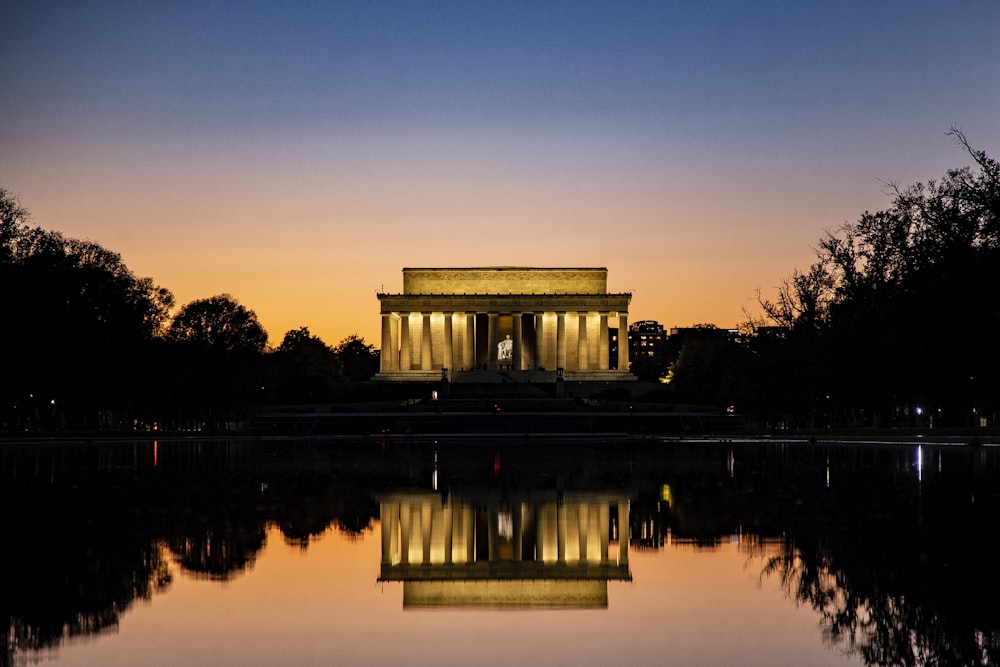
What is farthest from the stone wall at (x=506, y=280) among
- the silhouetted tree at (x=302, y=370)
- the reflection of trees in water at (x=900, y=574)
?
the reflection of trees in water at (x=900, y=574)

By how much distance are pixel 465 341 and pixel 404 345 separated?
6178 millimetres

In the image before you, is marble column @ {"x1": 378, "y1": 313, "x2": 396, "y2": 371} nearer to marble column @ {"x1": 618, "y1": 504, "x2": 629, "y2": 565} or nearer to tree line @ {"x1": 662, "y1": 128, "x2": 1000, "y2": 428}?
tree line @ {"x1": 662, "y1": 128, "x2": 1000, "y2": 428}

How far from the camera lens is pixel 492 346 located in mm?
131125

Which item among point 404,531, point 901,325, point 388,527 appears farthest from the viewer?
point 901,325

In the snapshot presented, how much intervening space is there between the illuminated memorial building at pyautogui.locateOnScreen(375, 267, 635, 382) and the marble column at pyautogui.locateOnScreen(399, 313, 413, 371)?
0.33 ft

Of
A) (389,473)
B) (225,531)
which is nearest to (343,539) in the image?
(225,531)

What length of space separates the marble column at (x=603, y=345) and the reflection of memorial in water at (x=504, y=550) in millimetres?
106035

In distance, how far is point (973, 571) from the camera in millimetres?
12758

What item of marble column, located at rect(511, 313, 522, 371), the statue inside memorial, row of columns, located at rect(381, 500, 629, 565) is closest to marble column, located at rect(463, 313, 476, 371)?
the statue inside memorial

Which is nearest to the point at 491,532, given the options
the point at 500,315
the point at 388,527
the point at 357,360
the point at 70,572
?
the point at 388,527

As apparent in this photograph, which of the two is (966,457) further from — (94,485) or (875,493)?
(94,485)

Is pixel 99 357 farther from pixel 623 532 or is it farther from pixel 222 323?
pixel 623 532

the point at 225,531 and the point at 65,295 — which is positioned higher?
the point at 65,295

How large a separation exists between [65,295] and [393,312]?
58.7 metres
